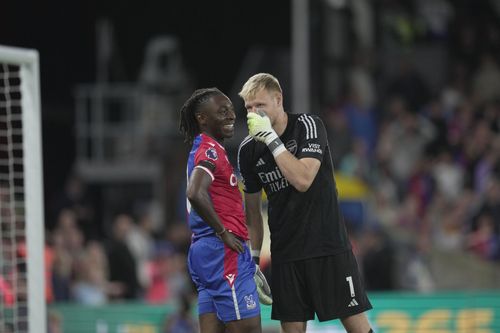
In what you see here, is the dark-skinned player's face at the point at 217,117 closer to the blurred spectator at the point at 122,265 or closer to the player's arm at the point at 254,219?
the player's arm at the point at 254,219

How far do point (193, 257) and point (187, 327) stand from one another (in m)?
5.57

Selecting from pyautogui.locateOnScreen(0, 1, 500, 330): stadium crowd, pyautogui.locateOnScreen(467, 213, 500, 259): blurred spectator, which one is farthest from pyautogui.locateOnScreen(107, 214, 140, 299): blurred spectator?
pyautogui.locateOnScreen(467, 213, 500, 259): blurred spectator

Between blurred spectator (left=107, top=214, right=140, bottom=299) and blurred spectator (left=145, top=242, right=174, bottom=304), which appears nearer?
blurred spectator (left=107, top=214, right=140, bottom=299)

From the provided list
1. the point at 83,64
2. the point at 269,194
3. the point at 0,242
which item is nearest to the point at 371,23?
the point at 83,64

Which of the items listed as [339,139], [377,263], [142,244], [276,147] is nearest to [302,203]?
[276,147]

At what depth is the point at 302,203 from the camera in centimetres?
699

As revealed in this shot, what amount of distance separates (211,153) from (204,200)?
0.32m

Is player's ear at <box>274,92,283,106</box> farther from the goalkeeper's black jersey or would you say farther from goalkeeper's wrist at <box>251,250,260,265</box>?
goalkeeper's wrist at <box>251,250,260,265</box>

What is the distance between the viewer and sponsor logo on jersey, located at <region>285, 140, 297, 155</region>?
697cm

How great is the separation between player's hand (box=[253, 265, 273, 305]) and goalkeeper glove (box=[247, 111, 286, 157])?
0.76 m

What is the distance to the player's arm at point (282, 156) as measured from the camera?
22.0ft

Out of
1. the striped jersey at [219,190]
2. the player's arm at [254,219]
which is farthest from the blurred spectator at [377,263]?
the striped jersey at [219,190]

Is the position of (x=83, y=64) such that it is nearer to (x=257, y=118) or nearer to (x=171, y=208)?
(x=171, y=208)

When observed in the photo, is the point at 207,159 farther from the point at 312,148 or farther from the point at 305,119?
the point at 305,119
